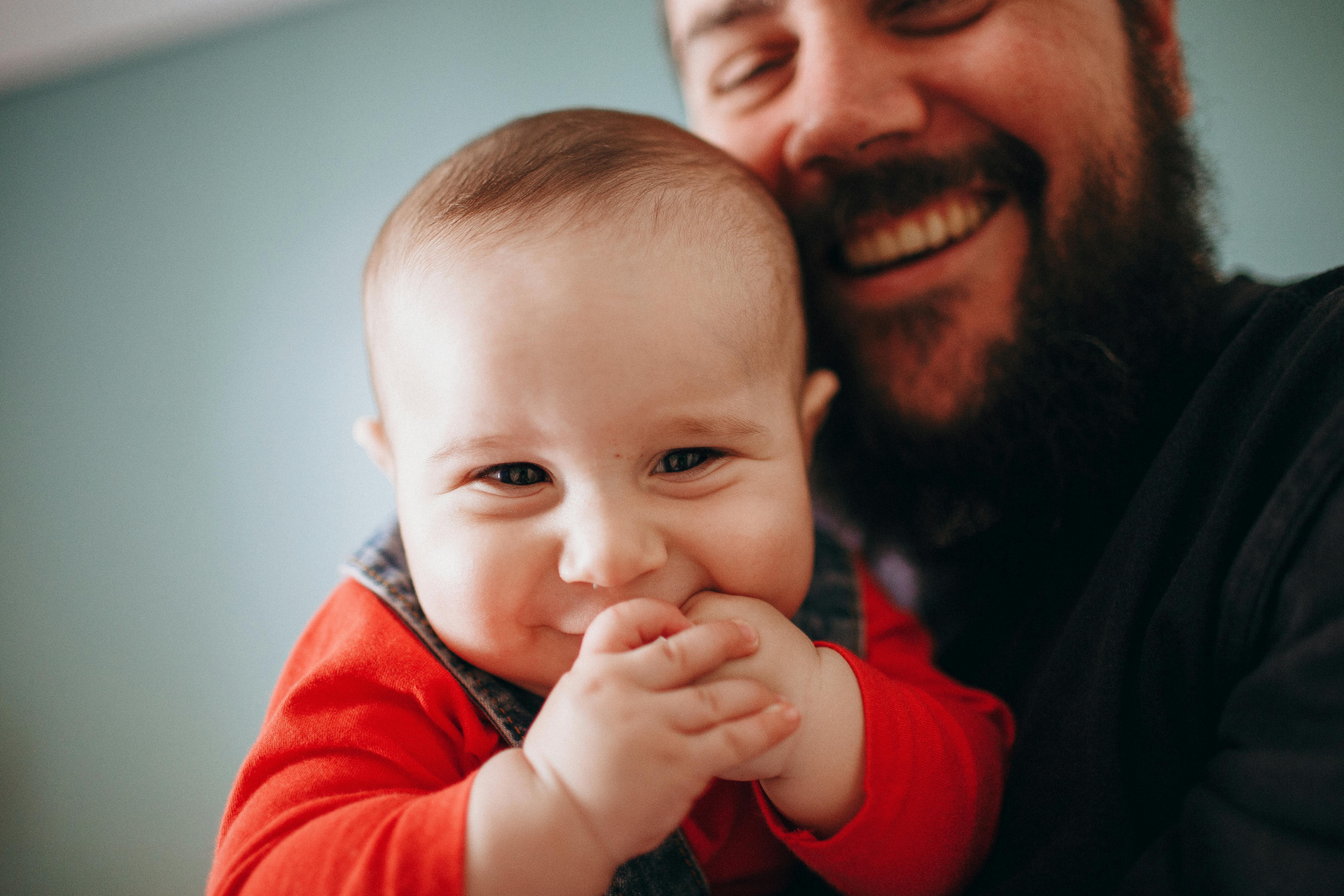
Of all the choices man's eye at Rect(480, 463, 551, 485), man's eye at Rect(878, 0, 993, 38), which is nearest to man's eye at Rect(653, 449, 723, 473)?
man's eye at Rect(480, 463, 551, 485)

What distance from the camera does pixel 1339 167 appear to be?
1.78 meters

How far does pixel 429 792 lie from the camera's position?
2.32 ft

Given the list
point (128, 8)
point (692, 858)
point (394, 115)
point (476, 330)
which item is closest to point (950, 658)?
point (692, 858)

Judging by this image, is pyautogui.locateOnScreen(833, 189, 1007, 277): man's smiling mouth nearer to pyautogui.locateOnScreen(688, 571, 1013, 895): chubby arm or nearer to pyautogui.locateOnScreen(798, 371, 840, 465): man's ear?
pyautogui.locateOnScreen(798, 371, 840, 465): man's ear

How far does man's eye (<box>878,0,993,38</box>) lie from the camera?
3.46 feet

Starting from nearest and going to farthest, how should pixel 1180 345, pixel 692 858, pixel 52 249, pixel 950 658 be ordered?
pixel 692 858
pixel 1180 345
pixel 950 658
pixel 52 249

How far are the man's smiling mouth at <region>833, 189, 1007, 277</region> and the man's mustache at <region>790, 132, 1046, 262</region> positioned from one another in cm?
1

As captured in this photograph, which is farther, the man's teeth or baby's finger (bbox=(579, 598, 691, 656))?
the man's teeth

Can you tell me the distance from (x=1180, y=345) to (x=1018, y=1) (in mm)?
564

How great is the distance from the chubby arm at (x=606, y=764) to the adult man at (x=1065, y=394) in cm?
35

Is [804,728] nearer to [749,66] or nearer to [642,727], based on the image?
[642,727]

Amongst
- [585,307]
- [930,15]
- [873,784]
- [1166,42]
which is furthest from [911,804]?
[1166,42]

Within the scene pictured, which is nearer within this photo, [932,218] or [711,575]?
[711,575]

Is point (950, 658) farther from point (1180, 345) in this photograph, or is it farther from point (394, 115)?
point (394, 115)
